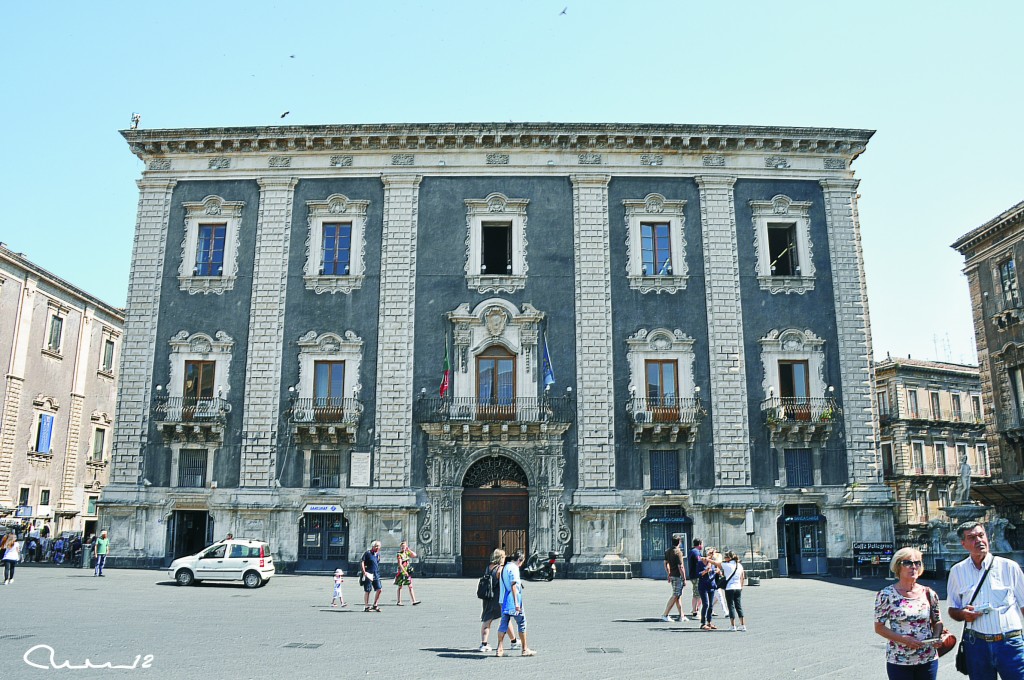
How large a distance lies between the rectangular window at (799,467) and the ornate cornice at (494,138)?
11829 mm

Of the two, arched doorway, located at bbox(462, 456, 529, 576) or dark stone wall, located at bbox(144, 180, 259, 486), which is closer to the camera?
arched doorway, located at bbox(462, 456, 529, 576)

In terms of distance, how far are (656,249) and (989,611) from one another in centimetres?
2641

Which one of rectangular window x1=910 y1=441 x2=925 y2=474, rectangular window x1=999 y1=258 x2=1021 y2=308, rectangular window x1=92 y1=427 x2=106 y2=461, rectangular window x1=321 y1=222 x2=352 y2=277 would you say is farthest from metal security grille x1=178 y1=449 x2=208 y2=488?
rectangular window x1=910 y1=441 x2=925 y2=474

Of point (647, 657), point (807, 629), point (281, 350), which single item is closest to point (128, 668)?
point (647, 657)

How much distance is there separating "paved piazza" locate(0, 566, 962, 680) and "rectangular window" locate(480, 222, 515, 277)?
13.7m

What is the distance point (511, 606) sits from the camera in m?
13.7

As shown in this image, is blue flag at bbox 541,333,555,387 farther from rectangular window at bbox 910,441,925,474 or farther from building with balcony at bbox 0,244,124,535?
rectangular window at bbox 910,441,925,474

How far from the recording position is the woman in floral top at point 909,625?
22.9 ft

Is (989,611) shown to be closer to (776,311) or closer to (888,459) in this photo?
(776,311)

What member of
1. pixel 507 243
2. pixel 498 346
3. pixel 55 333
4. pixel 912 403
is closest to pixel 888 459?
pixel 912 403

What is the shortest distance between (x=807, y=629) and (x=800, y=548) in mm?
15429

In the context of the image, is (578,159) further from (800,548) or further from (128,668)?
(128,668)

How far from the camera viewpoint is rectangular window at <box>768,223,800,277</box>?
33.8m

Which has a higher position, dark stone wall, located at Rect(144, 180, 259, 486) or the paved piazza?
dark stone wall, located at Rect(144, 180, 259, 486)
